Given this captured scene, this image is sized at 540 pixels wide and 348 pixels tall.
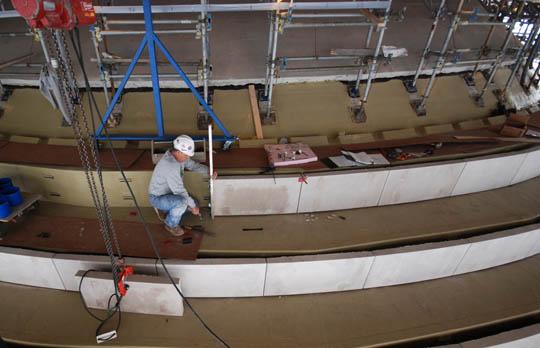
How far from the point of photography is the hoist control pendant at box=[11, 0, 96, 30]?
5.94 ft

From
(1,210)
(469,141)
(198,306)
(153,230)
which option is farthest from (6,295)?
(469,141)

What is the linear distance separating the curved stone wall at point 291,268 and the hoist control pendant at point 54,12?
6.12ft

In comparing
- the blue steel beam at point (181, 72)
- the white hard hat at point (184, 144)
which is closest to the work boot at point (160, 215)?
the white hard hat at point (184, 144)

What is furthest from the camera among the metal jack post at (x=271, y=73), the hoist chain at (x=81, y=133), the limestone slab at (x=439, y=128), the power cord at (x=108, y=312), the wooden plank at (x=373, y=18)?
the limestone slab at (x=439, y=128)

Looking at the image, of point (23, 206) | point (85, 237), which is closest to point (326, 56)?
point (85, 237)

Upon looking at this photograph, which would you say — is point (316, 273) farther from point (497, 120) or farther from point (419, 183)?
point (497, 120)

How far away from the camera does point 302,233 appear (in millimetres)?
3391

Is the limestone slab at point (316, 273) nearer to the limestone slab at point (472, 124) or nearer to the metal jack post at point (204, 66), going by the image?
the metal jack post at point (204, 66)

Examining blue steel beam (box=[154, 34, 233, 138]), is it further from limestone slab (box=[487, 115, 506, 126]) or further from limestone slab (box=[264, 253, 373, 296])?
limestone slab (box=[487, 115, 506, 126])

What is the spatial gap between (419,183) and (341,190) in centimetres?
96

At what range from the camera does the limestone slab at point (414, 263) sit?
3.17 m

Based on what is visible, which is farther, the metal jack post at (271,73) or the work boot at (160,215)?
the metal jack post at (271,73)

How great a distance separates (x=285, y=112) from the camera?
448cm

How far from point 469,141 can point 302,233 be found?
2612 millimetres
